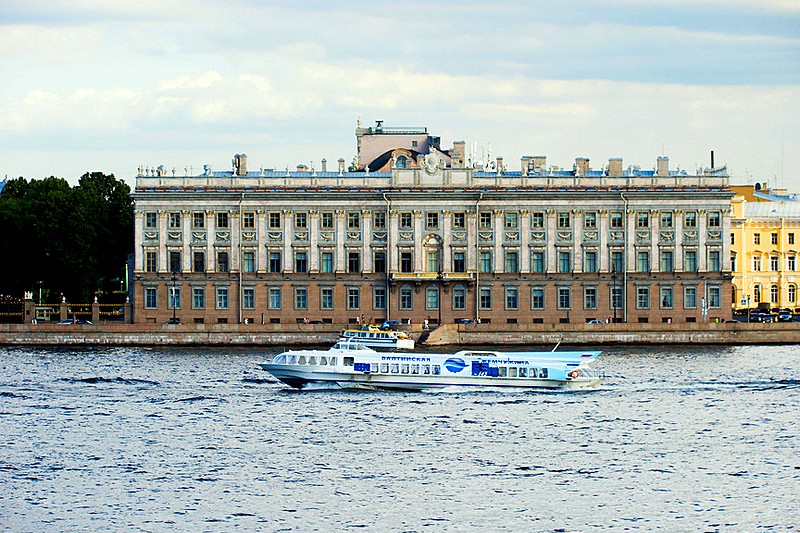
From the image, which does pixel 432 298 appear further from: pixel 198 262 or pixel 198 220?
pixel 198 220

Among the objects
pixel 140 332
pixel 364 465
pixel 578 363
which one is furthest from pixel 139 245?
pixel 364 465

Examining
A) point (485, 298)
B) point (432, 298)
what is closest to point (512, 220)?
point (485, 298)

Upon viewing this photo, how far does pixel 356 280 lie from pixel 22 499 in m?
60.2

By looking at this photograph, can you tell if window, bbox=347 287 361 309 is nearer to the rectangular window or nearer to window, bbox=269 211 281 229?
window, bbox=269 211 281 229

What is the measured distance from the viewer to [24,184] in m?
134

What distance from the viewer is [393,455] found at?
5147cm

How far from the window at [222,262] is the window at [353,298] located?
7585mm

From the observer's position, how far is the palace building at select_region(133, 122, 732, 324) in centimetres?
10375

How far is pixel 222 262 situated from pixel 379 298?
9877 mm

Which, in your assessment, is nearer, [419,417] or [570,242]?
[419,417]

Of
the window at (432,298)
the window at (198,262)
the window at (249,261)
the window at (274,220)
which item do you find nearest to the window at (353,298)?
the window at (432,298)

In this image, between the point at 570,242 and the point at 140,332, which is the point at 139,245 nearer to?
the point at 140,332

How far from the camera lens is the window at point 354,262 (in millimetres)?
104438

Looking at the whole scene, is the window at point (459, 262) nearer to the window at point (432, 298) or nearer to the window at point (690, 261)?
the window at point (432, 298)
